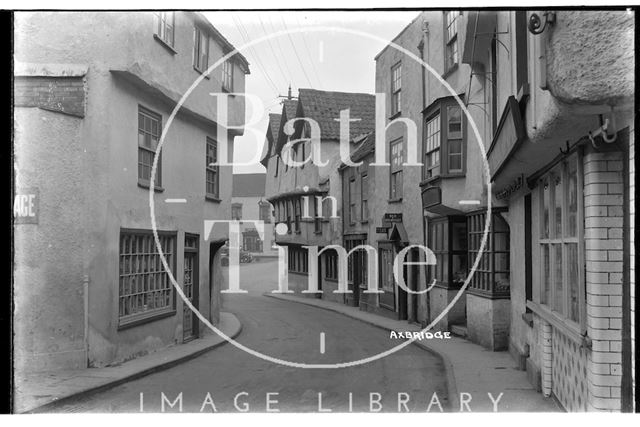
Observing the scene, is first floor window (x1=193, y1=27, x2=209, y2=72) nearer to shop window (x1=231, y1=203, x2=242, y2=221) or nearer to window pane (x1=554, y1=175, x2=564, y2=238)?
shop window (x1=231, y1=203, x2=242, y2=221)

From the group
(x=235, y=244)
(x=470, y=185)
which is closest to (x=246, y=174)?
(x=235, y=244)

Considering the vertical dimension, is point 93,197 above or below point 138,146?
below

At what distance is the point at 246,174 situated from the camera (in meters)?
7.13

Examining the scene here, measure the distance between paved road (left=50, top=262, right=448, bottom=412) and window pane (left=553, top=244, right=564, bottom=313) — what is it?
4.37 ft

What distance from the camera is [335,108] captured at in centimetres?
731

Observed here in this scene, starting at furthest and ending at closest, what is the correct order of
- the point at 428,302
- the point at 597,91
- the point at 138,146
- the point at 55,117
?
the point at 428,302 < the point at 138,146 < the point at 55,117 < the point at 597,91

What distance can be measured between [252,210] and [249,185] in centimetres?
89

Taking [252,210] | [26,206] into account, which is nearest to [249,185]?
[252,210]

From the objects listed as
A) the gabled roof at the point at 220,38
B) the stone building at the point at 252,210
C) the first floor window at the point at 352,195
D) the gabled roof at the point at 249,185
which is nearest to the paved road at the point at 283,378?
the stone building at the point at 252,210

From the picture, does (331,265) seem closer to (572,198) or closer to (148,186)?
(148,186)

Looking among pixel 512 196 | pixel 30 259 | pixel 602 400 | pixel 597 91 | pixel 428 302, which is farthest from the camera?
pixel 512 196

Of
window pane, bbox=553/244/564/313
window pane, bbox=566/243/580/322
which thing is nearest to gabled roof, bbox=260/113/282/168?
window pane, bbox=553/244/564/313

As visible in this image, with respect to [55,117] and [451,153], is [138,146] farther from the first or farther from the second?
[451,153]

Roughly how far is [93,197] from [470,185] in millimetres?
4843
